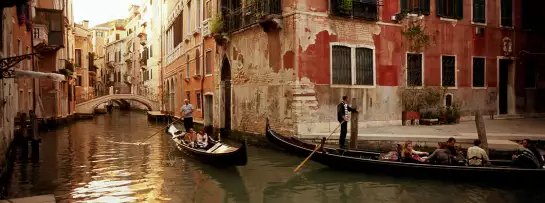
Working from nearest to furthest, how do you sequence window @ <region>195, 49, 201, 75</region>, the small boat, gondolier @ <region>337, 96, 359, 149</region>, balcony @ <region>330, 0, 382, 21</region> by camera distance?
1. the small boat
2. gondolier @ <region>337, 96, 359, 149</region>
3. balcony @ <region>330, 0, 382, 21</region>
4. window @ <region>195, 49, 201, 75</region>

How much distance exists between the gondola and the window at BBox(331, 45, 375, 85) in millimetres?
3200

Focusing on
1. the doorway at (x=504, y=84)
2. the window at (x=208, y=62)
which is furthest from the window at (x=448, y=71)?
the window at (x=208, y=62)

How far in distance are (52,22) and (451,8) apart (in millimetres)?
15116

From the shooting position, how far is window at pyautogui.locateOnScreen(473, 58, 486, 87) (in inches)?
596

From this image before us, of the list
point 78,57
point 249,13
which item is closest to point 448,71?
point 249,13

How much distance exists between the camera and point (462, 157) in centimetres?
814

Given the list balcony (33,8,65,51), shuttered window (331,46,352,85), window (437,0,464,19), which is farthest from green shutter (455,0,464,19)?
balcony (33,8,65,51)

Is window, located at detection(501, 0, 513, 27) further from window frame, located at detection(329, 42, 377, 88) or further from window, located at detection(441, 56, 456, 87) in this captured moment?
window frame, located at detection(329, 42, 377, 88)

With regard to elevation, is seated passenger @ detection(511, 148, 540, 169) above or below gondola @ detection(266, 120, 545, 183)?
above

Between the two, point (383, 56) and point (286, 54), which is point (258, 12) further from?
point (383, 56)

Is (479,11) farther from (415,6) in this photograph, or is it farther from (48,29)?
(48,29)

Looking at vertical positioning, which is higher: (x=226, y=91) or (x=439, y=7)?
(x=439, y=7)

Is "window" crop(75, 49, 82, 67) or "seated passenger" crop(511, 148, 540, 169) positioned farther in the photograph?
"window" crop(75, 49, 82, 67)

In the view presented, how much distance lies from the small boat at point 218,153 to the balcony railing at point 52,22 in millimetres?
10157
